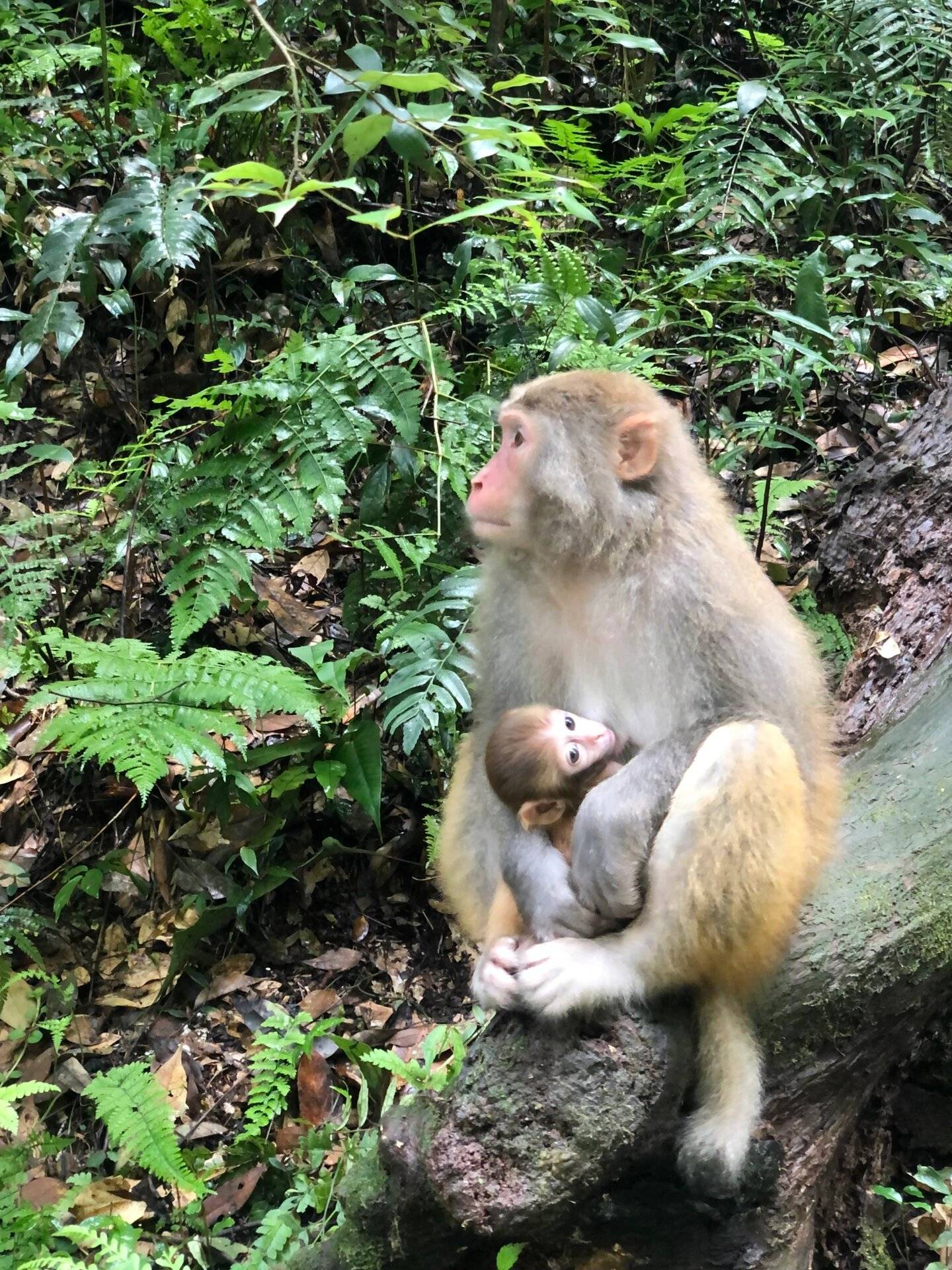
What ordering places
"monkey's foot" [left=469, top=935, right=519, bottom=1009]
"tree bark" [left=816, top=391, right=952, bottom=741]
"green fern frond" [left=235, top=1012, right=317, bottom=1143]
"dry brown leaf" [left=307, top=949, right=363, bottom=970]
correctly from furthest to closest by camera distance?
"dry brown leaf" [left=307, top=949, right=363, bottom=970]
"tree bark" [left=816, top=391, right=952, bottom=741]
"green fern frond" [left=235, top=1012, right=317, bottom=1143]
"monkey's foot" [left=469, top=935, right=519, bottom=1009]

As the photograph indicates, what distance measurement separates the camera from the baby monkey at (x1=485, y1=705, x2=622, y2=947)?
314cm

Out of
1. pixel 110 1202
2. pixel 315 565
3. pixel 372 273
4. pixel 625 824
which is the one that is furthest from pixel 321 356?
pixel 110 1202

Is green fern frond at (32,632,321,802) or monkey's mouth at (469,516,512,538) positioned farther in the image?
green fern frond at (32,632,321,802)

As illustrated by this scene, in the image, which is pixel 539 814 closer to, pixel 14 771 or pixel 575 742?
pixel 575 742

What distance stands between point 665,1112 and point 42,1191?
2628 mm

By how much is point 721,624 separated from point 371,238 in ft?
15.7

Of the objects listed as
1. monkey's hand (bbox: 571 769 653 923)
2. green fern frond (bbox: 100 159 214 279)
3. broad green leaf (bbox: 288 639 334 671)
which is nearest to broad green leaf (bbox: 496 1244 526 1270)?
monkey's hand (bbox: 571 769 653 923)

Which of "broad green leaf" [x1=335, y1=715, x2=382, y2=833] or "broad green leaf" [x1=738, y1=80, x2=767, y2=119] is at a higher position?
"broad green leaf" [x1=738, y1=80, x2=767, y2=119]

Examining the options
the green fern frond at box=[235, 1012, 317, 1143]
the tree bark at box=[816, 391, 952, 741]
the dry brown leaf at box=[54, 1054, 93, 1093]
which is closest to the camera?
the green fern frond at box=[235, 1012, 317, 1143]

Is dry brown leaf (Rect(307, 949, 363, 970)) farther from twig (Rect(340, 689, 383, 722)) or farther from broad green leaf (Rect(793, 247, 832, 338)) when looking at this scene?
broad green leaf (Rect(793, 247, 832, 338))

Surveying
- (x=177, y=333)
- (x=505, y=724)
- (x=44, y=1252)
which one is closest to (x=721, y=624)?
(x=505, y=724)

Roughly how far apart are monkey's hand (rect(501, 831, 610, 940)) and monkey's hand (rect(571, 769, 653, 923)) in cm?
4

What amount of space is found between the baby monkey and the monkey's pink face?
0.55 metres

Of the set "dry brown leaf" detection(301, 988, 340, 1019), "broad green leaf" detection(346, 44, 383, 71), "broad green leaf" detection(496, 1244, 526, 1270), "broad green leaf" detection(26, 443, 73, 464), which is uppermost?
"broad green leaf" detection(346, 44, 383, 71)
